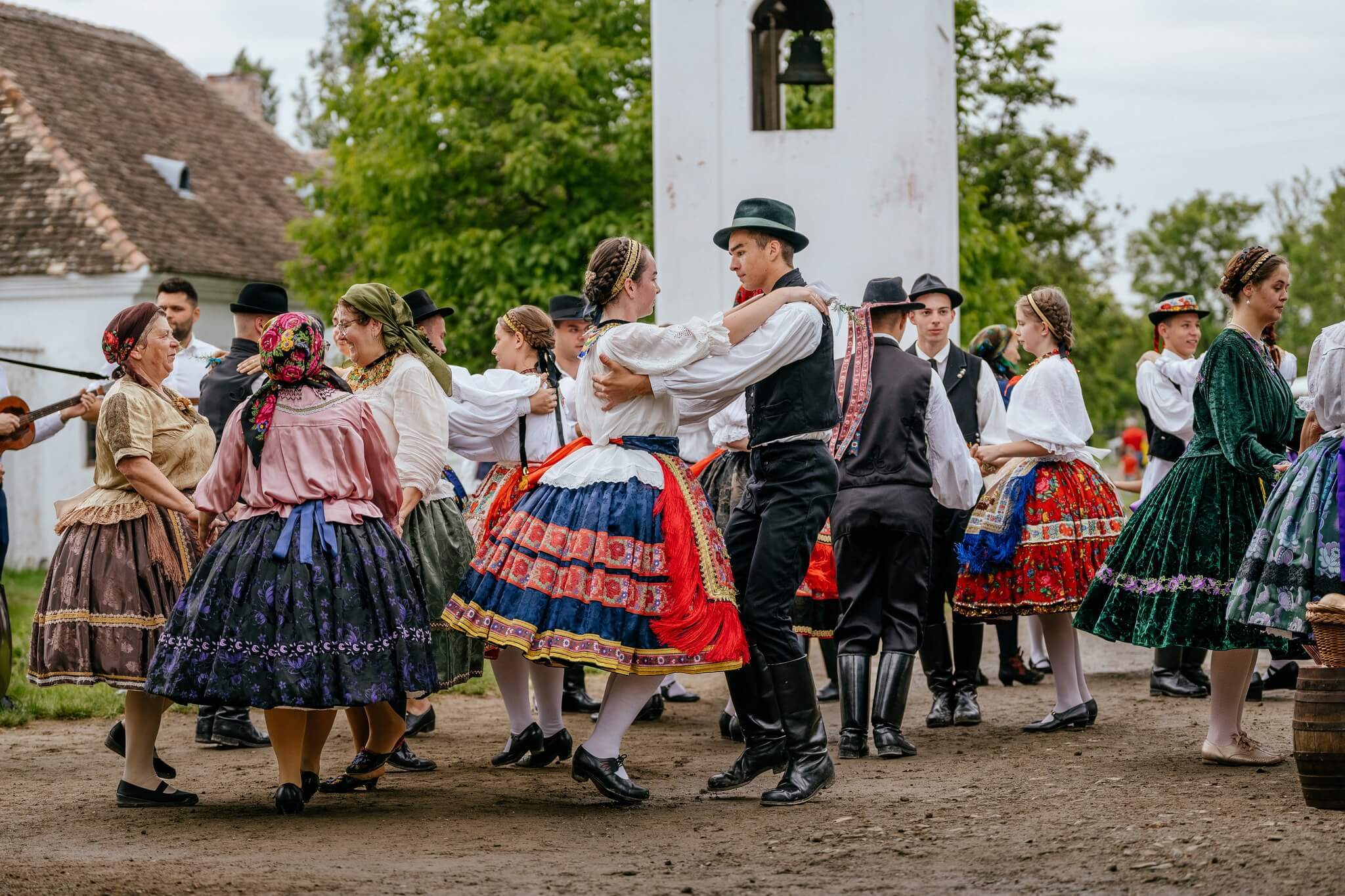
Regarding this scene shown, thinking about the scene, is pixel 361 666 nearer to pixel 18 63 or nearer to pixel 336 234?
pixel 336 234

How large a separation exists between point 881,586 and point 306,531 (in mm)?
2561

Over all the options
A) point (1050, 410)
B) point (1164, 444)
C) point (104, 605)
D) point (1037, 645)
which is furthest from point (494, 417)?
point (1037, 645)

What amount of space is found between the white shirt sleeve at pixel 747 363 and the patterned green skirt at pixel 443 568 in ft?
4.68

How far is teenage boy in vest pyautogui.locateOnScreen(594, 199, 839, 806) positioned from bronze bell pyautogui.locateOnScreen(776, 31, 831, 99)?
251 inches

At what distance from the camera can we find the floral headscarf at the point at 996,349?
969 centimetres

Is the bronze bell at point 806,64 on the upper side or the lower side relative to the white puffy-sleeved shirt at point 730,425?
upper

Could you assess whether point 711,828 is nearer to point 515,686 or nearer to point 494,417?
point 515,686

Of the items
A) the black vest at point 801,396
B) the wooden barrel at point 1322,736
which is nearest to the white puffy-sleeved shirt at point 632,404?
the black vest at point 801,396

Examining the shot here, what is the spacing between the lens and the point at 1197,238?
64.4 m

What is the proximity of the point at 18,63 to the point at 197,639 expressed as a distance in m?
23.7

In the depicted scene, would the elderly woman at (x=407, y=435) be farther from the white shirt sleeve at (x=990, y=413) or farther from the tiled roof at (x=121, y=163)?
the tiled roof at (x=121, y=163)

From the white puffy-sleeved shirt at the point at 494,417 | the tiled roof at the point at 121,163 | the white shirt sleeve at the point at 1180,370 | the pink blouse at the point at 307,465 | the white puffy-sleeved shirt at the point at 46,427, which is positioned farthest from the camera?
the tiled roof at the point at 121,163

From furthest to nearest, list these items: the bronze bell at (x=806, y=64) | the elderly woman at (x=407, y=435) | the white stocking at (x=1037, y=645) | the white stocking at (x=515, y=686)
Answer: the bronze bell at (x=806, y=64)
the white stocking at (x=1037, y=645)
the white stocking at (x=515, y=686)
the elderly woman at (x=407, y=435)

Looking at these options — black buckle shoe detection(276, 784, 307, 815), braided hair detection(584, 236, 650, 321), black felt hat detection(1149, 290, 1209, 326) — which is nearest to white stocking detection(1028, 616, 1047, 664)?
black felt hat detection(1149, 290, 1209, 326)
